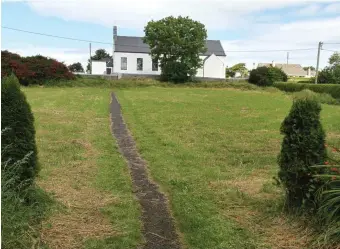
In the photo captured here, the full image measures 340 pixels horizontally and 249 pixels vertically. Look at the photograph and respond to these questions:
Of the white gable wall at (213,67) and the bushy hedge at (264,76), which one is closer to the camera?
the bushy hedge at (264,76)

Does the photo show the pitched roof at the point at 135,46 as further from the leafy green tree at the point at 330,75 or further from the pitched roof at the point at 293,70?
the pitched roof at the point at 293,70

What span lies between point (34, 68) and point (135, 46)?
2714cm

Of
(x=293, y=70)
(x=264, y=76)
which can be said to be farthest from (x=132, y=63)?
(x=293, y=70)

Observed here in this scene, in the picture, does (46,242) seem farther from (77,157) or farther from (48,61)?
(48,61)

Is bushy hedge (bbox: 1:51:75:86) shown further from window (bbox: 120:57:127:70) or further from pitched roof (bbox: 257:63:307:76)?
pitched roof (bbox: 257:63:307:76)

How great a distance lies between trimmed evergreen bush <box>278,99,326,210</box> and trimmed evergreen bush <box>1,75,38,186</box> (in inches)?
121

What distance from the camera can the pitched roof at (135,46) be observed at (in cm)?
→ 6612

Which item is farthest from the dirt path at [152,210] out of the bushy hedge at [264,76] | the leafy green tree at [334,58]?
the leafy green tree at [334,58]

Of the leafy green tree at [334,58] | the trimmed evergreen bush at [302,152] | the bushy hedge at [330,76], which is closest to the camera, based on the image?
the trimmed evergreen bush at [302,152]

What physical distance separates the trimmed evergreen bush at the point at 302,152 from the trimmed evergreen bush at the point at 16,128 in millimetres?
3067

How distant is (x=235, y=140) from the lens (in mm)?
10969

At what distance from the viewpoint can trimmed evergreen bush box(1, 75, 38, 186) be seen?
15.2 feet

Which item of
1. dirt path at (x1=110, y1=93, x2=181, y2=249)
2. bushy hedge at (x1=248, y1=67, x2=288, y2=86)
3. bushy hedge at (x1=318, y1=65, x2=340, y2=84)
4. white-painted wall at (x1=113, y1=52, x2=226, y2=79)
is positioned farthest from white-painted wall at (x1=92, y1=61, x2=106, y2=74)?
dirt path at (x1=110, y1=93, x2=181, y2=249)

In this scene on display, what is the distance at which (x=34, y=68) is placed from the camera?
42.5 m
